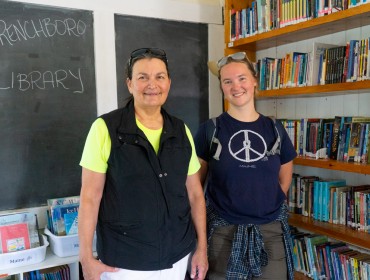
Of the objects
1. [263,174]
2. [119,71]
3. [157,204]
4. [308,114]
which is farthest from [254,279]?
[119,71]

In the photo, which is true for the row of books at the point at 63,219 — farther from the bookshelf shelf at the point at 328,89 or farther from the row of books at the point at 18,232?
the bookshelf shelf at the point at 328,89

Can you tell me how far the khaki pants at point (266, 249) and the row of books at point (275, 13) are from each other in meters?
1.13

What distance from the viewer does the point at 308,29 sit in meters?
2.06

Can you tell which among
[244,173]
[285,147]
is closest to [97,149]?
[244,173]

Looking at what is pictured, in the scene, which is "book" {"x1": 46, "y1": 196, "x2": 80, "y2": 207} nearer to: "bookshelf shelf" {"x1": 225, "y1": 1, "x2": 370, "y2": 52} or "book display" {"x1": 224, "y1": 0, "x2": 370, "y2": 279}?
"book display" {"x1": 224, "y1": 0, "x2": 370, "y2": 279}

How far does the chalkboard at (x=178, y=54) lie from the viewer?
7.80ft

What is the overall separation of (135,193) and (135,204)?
4cm

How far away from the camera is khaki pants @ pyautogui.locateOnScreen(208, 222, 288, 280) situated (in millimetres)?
1534

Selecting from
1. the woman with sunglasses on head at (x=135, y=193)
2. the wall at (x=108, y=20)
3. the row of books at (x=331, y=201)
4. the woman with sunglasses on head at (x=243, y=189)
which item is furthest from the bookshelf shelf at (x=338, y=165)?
the wall at (x=108, y=20)

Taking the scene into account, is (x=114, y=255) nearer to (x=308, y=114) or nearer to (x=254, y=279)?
(x=254, y=279)

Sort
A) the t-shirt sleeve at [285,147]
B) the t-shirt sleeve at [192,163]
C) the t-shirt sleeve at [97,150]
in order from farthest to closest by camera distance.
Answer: the t-shirt sleeve at [285,147] < the t-shirt sleeve at [192,163] < the t-shirt sleeve at [97,150]

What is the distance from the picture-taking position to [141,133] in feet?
4.25

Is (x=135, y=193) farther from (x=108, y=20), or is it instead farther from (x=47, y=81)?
(x=108, y=20)

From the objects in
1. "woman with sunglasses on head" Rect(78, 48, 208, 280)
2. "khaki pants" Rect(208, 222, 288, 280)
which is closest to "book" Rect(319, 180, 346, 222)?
"khaki pants" Rect(208, 222, 288, 280)
